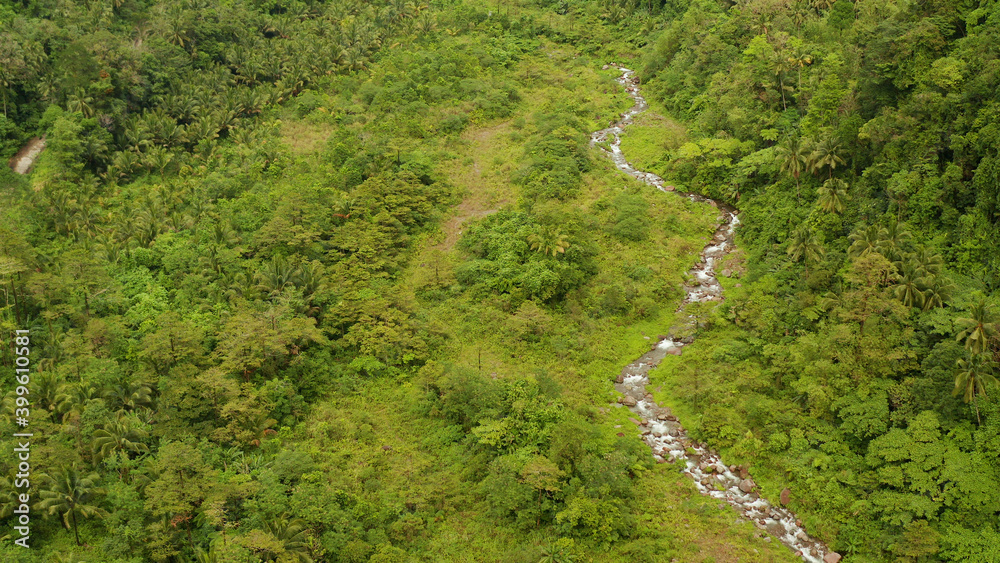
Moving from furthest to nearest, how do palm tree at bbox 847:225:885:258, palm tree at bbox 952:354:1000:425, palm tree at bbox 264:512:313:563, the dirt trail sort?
the dirt trail, palm tree at bbox 847:225:885:258, palm tree at bbox 952:354:1000:425, palm tree at bbox 264:512:313:563

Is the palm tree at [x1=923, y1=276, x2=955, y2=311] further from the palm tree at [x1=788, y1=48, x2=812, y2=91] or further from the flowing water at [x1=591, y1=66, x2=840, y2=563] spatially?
the palm tree at [x1=788, y1=48, x2=812, y2=91]

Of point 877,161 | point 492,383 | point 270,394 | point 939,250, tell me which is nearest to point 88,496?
point 270,394

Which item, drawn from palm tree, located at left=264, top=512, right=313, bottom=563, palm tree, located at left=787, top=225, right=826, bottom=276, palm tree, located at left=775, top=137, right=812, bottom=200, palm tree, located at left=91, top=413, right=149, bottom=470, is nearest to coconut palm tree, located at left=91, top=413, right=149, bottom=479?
palm tree, located at left=91, top=413, right=149, bottom=470

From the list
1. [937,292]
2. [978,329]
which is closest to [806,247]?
[937,292]

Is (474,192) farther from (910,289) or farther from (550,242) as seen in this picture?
(910,289)

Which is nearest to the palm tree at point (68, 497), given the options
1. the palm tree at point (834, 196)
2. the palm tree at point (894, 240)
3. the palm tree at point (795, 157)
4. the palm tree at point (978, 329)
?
the palm tree at point (978, 329)
